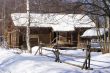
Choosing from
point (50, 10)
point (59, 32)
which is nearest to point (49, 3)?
point (50, 10)

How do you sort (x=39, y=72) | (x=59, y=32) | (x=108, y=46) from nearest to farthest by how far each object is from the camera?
(x=39, y=72)
(x=108, y=46)
(x=59, y=32)

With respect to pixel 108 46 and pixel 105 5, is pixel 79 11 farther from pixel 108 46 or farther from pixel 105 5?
pixel 108 46

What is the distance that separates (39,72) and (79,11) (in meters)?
3.67

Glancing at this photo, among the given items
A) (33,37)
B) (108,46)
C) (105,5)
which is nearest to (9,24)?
(33,37)

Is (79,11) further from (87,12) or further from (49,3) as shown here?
(49,3)

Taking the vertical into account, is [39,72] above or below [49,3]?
below

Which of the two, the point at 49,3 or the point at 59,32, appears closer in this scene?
the point at 49,3

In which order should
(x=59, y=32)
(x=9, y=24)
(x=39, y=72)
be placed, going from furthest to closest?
(x=9, y=24)
(x=59, y=32)
(x=39, y=72)

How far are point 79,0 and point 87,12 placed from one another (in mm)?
740

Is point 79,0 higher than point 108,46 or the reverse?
higher

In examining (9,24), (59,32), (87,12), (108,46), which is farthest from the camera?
(9,24)

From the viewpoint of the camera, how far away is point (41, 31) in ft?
161

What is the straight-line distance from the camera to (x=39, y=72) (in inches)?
618

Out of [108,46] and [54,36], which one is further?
[54,36]
